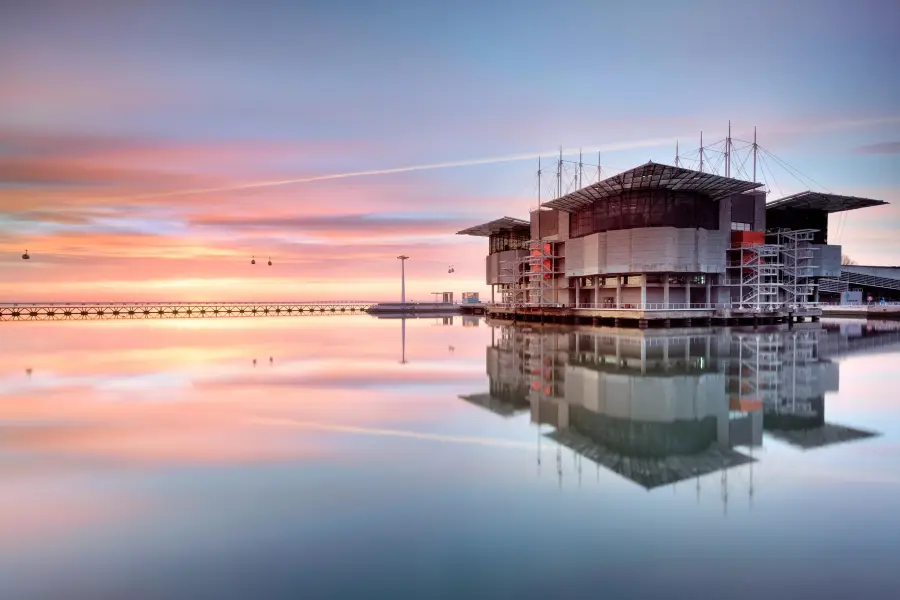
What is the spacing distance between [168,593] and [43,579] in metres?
1.43

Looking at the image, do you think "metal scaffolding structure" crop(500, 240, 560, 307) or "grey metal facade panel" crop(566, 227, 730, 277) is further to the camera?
"metal scaffolding structure" crop(500, 240, 560, 307)

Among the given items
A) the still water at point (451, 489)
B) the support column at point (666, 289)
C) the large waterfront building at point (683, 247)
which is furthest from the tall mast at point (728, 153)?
the still water at point (451, 489)

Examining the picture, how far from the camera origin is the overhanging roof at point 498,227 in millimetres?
78938

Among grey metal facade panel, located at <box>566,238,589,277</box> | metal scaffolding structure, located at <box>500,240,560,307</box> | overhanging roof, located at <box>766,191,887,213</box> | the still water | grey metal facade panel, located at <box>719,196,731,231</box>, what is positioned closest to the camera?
the still water

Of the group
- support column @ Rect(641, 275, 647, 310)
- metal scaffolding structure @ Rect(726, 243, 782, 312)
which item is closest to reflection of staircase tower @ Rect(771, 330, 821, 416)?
support column @ Rect(641, 275, 647, 310)

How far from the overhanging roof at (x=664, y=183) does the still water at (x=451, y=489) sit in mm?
33875

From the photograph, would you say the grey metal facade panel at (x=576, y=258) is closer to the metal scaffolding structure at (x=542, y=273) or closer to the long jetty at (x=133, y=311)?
the metal scaffolding structure at (x=542, y=273)

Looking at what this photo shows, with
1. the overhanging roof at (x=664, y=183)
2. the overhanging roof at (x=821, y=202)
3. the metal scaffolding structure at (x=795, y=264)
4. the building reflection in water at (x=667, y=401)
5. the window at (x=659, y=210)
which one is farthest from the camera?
the overhanging roof at (x=821, y=202)

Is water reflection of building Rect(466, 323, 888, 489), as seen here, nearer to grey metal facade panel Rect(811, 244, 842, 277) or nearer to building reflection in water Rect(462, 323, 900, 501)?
building reflection in water Rect(462, 323, 900, 501)

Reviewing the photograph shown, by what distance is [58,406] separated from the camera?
579 inches

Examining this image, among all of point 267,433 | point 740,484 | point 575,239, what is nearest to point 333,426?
point 267,433

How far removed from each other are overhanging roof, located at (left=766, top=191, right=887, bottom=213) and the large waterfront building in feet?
0.40

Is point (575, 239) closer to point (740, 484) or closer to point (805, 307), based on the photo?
point (805, 307)

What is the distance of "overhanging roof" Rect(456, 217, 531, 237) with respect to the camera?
259 ft
